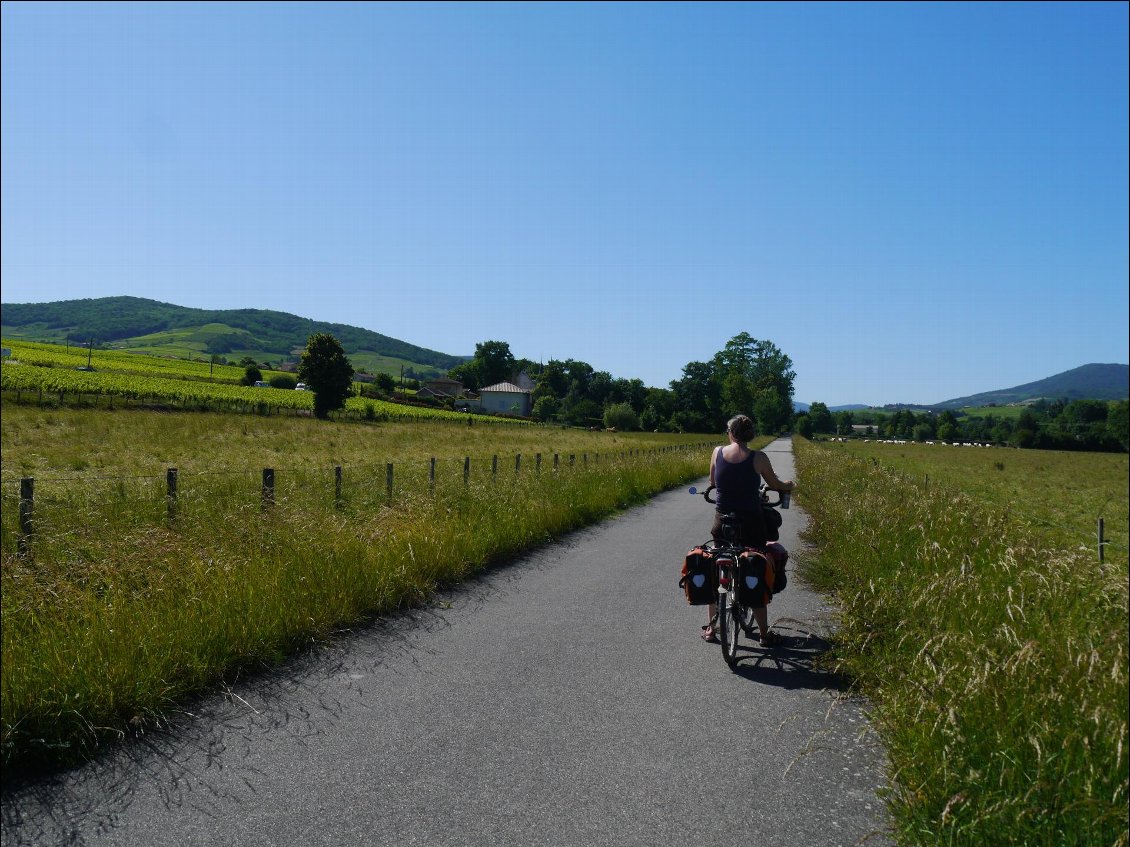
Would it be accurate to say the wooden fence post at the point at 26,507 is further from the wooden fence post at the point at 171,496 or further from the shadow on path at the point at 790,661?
the shadow on path at the point at 790,661

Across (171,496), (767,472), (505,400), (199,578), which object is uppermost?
(505,400)

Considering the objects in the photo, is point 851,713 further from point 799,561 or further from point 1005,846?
point 799,561

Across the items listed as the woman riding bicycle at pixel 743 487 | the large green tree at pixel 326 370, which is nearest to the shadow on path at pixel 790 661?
the woman riding bicycle at pixel 743 487

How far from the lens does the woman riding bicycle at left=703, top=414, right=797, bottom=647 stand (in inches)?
251

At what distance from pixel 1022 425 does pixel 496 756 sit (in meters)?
91.5

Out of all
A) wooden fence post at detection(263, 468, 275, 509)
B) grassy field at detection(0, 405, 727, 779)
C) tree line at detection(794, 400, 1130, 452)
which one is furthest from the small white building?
wooden fence post at detection(263, 468, 275, 509)

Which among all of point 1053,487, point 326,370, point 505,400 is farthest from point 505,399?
point 1053,487

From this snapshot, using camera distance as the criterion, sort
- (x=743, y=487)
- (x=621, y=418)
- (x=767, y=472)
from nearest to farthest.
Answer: (x=767, y=472)
(x=743, y=487)
(x=621, y=418)

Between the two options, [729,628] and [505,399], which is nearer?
[729,628]

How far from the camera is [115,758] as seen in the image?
396 cm

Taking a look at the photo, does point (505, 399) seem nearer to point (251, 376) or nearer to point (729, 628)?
point (251, 376)

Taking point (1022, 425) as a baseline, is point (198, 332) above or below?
above

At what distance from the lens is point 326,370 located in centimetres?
4306

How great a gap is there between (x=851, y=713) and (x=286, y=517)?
5697mm
